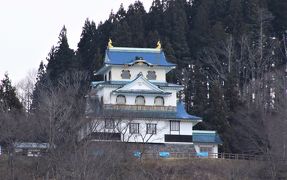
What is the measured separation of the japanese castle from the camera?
45.9 meters

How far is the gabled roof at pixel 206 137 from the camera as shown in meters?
47.5

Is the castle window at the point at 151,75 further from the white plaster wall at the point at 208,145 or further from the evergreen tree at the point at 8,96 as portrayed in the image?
the evergreen tree at the point at 8,96

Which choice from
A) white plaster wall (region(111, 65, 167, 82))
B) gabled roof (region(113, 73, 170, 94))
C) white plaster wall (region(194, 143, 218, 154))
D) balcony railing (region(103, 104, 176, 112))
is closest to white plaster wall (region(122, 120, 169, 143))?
balcony railing (region(103, 104, 176, 112))

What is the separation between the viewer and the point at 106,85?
49750mm

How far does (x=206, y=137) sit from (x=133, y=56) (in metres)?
7.24

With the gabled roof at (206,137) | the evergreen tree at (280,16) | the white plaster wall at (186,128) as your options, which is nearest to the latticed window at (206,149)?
the gabled roof at (206,137)

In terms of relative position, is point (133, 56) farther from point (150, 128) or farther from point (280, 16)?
point (280, 16)

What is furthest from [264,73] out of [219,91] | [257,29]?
[219,91]

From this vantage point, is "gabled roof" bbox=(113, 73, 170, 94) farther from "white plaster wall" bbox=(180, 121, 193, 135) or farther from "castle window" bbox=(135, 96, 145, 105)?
"white plaster wall" bbox=(180, 121, 193, 135)

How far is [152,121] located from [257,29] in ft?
64.7

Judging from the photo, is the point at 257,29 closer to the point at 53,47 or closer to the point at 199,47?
the point at 199,47

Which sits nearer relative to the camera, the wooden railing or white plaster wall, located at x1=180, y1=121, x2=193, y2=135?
the wooden railing

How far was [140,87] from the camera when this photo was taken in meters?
49.2

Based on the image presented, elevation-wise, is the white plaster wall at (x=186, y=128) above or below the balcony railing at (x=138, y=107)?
below
